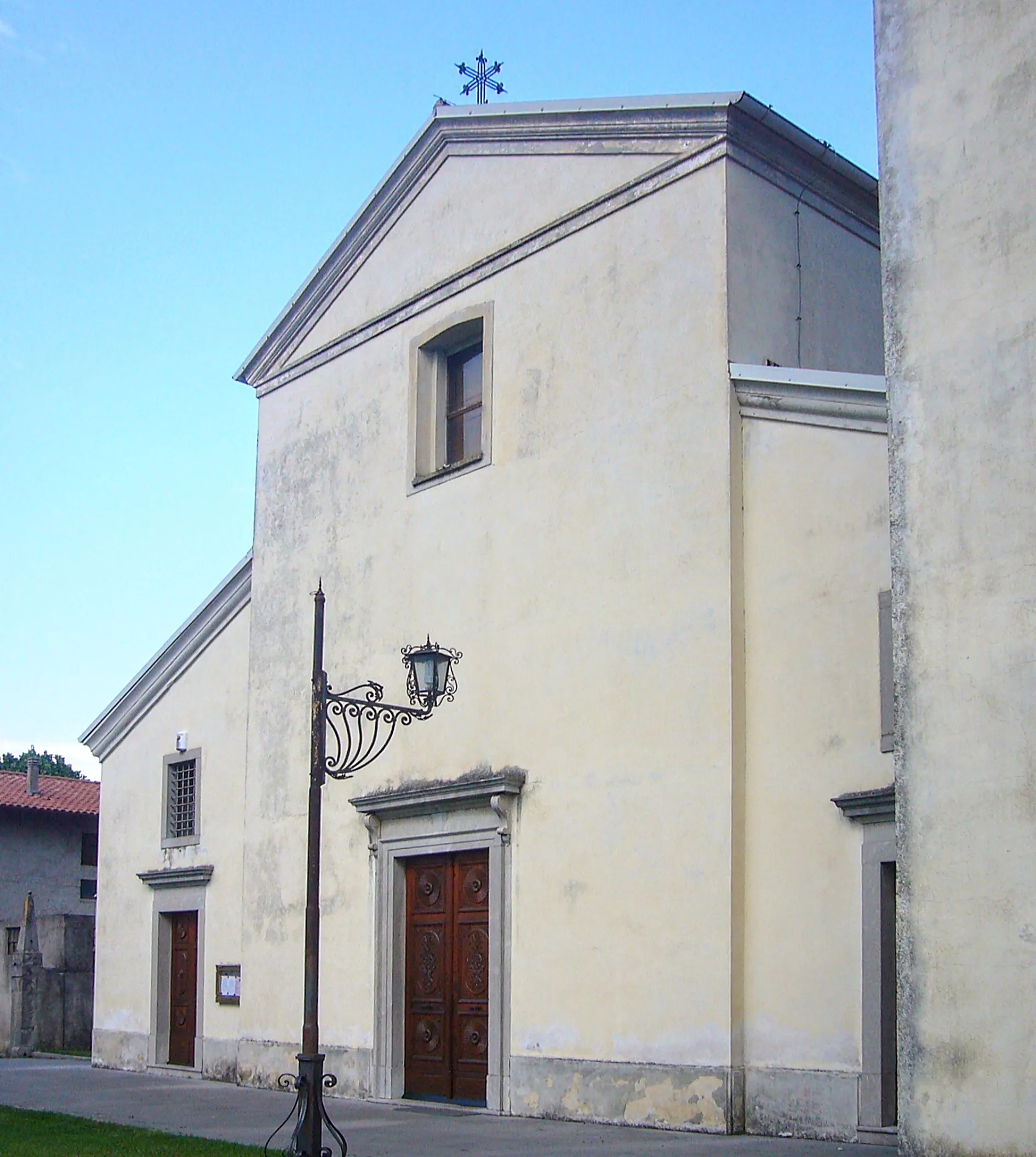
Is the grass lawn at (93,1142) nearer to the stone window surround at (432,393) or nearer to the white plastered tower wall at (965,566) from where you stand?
the white plastered tower wall at (965,566)

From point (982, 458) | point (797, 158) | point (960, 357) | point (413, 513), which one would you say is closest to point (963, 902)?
point (982, 458)

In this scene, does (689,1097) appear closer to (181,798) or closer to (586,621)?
(586,621)

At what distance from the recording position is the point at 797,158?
1385 centimetres

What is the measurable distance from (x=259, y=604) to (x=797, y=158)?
8.37 metres

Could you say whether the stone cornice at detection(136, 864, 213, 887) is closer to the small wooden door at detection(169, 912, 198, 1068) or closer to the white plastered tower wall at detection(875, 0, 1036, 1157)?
the small wooden door at detection(169, 912, 198, 1068)

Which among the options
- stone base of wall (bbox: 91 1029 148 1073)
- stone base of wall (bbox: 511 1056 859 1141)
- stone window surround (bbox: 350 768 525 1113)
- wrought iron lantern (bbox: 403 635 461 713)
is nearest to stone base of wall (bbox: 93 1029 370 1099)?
stone base of wall (bbox: 91 1029 148 1073)

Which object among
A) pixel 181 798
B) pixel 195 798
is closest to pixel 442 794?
pixel 195 798

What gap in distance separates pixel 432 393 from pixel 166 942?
835 cm

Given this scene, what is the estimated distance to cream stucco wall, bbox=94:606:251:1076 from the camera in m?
18.6

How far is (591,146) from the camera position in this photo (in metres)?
14.6

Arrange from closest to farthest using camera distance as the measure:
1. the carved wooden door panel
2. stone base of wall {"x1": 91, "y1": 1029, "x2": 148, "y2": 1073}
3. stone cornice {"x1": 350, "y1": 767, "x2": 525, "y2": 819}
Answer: stone cornice {"x1": 350, "y1": 767, "x2": 525, "y2": 819}
the carved wooden door panel
stone base of wall {"x1": 91, "y1": 1029, "x2": 148, "y2": 1073}

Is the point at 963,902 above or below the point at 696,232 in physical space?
below

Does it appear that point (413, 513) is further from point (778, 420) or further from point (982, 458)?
point (982, 458)

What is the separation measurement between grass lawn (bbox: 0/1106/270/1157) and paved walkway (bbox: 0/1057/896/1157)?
1.66ft
